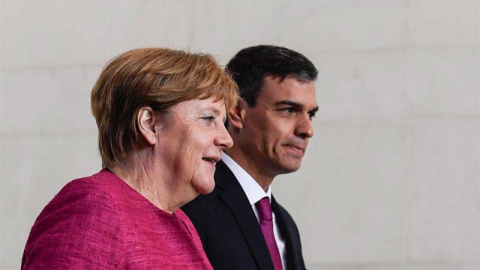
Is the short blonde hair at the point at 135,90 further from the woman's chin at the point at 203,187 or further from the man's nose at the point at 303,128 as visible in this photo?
the man's nose at the point at 303,128

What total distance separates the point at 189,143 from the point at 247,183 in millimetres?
1118

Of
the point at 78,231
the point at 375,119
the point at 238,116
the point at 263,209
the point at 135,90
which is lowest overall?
the point at 78,231

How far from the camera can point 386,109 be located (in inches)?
219

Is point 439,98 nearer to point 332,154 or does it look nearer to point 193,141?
point 332,154

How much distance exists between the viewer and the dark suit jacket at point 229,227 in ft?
10.9

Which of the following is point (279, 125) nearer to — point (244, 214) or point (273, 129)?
point (273, 129)

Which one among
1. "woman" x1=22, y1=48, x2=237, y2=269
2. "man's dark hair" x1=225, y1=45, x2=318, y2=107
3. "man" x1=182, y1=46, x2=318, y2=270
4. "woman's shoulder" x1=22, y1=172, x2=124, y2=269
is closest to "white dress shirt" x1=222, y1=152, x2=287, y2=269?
"man" x1=182, y1=46, x2=318, y2=270

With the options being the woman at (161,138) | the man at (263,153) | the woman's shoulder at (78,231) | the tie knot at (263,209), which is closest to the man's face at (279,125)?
the man at (263,153)

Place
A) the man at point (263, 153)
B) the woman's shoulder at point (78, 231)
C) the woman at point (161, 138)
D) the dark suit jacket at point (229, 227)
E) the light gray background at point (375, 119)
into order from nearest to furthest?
the woman's shoulder at point (78, 231)
the woman at point (161, 138)
the dark suit jacket at point (229, 227)
the man at point (263, 153)
the light gray background at point (375, 119)

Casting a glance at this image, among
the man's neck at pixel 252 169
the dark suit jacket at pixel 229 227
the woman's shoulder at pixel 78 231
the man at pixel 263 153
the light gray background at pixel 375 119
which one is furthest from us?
the light gray background at pixel 375 119

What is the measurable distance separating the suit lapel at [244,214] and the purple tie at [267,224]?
0.15 metres

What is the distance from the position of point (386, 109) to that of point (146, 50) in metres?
3.06

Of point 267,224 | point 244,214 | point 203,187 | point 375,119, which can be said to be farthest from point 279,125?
point 375,119

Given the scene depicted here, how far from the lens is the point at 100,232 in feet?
7.72
